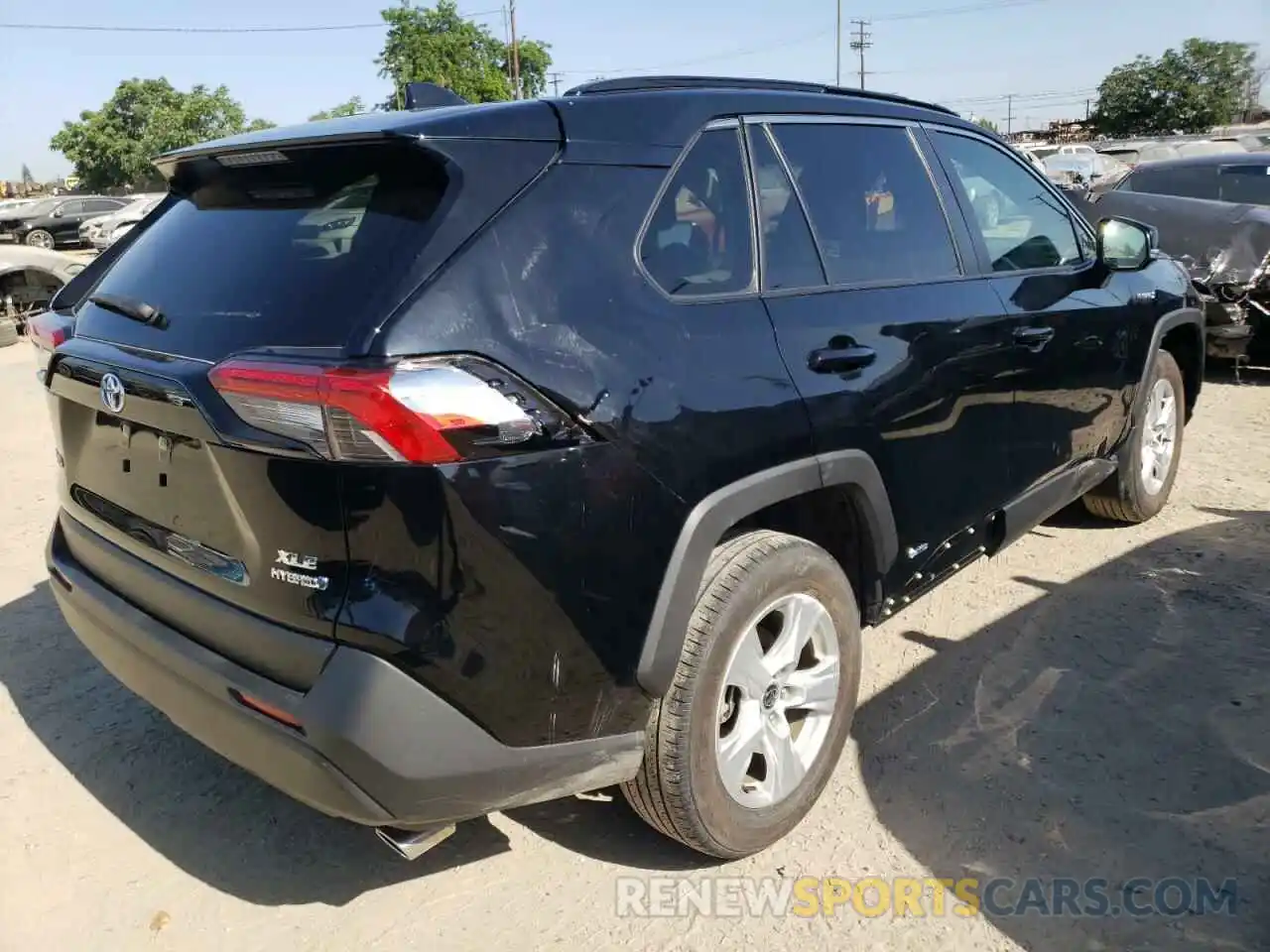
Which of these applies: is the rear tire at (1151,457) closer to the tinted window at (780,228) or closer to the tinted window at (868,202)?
the tinted window at (868,202)

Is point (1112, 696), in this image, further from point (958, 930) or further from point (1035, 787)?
point (958, 930)

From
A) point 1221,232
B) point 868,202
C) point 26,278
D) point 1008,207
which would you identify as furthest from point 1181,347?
point 26,278

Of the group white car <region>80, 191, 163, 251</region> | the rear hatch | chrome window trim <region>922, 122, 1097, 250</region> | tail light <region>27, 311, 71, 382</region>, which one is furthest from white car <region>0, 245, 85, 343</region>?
white car <region>80, 191, 163, 251</region>

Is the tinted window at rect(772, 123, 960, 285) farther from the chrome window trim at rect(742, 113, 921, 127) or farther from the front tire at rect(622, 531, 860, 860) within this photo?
the front tire at rect(622, 531, 860, 860)

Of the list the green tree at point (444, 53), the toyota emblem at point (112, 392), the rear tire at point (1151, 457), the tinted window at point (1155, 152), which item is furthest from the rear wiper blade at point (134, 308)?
the green tree at point (444, 53)

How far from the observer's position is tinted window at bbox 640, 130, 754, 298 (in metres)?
2.30

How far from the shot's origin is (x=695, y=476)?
2221mm

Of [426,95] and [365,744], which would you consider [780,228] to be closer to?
[426,95]

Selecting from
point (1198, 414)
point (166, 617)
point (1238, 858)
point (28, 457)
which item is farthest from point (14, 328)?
point (1238, 858)

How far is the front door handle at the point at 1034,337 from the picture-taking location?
11.1 ft

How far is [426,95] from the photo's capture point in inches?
112

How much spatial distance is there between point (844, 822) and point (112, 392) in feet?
7.21

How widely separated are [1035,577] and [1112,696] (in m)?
1.10

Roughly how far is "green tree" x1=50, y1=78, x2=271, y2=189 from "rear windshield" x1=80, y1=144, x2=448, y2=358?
196 ft
